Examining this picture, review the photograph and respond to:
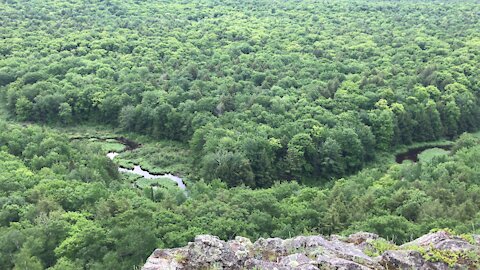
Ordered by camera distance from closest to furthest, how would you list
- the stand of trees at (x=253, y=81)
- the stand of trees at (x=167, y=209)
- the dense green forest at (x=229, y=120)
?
the stand of trees at (x=167, y=209), the dense green forest at (x=229, y=120), the stand of trees at (x=253, y=81)

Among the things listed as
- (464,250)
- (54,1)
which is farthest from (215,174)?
(54,1)

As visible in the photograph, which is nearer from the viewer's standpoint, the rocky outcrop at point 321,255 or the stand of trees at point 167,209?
the rocky outcrop at point 321,255

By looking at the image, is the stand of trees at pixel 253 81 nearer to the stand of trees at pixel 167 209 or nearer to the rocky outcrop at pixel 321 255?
the stand of trees at pixel 167 209

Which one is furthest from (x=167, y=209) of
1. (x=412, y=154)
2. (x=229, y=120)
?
(x=412, y=154)

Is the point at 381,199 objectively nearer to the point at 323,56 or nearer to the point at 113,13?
the point at 323,56

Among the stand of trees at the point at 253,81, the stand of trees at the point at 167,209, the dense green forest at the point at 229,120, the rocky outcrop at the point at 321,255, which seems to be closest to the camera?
the rocky outcrop at the point at 321,255

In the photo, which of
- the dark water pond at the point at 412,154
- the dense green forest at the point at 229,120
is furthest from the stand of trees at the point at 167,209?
the dark water pond at the point at 412,154
